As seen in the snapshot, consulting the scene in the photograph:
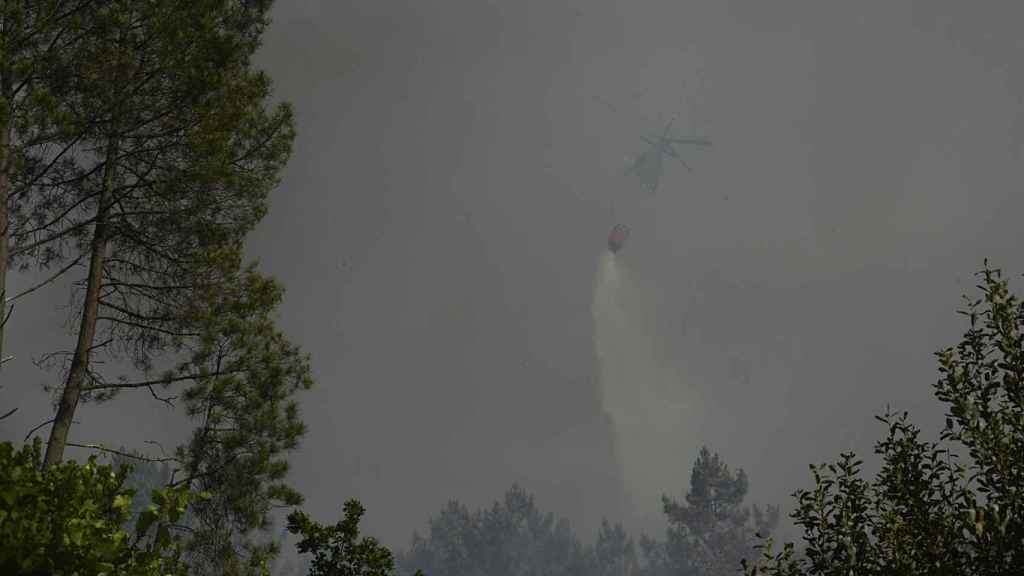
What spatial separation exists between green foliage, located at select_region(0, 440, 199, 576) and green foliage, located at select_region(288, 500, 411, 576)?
4.37 meters

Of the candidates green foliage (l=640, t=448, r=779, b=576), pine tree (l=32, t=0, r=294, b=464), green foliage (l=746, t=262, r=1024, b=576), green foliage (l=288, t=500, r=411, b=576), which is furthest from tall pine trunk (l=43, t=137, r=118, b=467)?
green foliage (l=640, t=448, r=779, b=576)

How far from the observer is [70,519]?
3.31 m

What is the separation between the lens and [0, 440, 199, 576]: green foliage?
10.2ft

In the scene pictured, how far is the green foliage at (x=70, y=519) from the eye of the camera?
10.2 feet

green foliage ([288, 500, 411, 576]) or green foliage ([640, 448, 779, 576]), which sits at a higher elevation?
green foliage ([640, 448, 779, 576])

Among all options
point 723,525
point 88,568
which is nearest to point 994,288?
point 88,568

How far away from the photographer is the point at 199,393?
1318 centimetres

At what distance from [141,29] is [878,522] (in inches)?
466

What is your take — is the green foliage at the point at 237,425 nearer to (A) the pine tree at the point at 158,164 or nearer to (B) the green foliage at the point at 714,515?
(A) the pine tree at the point at 158,164

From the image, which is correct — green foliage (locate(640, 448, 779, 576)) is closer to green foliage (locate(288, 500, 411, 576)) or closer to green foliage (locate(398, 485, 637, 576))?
green foliage (locate(398, 485, 637, 576))

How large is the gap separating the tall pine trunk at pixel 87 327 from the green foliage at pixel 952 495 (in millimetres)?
9952

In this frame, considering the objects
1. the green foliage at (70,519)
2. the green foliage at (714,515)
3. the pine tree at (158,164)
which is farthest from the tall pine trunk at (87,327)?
the green foliage at (714,515)

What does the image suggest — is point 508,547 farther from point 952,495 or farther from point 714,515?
point 952,495

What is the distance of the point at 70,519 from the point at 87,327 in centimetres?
945
